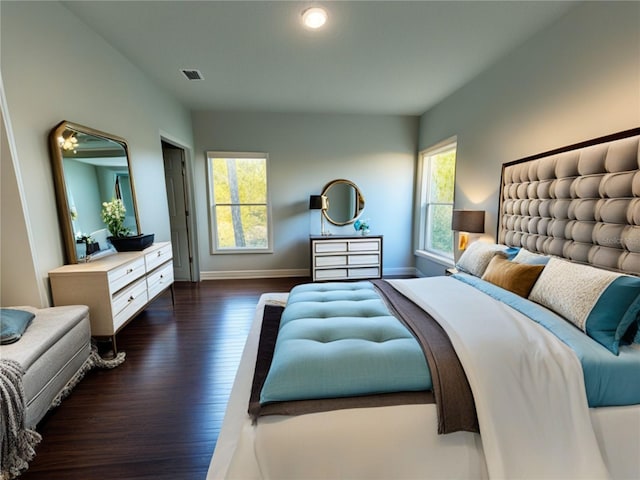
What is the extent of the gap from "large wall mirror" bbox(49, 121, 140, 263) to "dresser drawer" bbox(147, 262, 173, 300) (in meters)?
0.48

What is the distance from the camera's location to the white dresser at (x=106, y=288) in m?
2.03

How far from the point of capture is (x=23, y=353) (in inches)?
57.3

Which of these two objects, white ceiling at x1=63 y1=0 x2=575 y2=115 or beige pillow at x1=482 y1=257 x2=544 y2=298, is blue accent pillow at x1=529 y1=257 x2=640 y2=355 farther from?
white ceiling at x1=63 y1=0 x2=575 y2=115

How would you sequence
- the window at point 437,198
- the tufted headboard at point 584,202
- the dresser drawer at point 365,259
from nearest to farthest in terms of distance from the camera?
the tufted headboard at point 584,202
the window at point 437,198
the dresser drawer at point 365,259

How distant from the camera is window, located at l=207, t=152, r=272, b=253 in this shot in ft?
15.1

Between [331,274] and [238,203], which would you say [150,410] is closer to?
[331,274]

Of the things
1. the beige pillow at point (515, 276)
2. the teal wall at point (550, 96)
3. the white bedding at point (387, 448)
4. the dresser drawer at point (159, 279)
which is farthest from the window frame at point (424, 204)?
the dresser drawer at point (159, 279)

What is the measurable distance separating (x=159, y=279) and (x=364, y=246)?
9.43ft

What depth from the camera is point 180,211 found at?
451cm

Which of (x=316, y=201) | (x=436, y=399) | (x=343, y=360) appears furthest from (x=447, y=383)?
(x=316, y=201)

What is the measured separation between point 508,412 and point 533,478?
234mm

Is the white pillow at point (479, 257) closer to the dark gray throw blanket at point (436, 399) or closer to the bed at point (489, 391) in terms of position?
the bed at point (489, 391)

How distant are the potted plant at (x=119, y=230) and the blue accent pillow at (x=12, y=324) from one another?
1.05 meters

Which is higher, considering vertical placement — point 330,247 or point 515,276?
point 515,276
